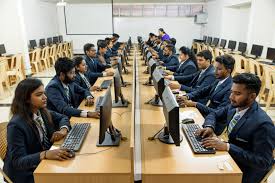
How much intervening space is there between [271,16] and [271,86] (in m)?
3.22

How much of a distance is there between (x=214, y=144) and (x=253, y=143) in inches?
9.5

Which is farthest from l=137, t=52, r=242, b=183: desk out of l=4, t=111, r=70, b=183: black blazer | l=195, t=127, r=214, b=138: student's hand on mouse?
l=4, t=111, r=70, b=183: black blazer

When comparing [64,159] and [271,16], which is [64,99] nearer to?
[64,159]

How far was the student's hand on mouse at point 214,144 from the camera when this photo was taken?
5.35 feet

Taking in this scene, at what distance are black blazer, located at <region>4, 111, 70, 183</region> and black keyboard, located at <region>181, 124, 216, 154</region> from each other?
1.03m

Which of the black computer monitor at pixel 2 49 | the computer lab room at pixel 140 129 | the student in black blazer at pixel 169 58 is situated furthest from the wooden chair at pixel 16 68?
the student in black blazer at pixel 169 58

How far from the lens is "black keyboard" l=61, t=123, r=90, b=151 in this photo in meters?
1.68

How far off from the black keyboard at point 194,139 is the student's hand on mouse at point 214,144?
0.10 feet

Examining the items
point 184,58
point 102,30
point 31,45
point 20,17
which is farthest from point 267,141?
point 102,30

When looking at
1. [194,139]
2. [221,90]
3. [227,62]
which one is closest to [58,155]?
[194,139]

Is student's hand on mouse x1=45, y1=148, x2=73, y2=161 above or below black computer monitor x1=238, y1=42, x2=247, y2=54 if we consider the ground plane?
below

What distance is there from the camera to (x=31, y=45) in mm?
8422

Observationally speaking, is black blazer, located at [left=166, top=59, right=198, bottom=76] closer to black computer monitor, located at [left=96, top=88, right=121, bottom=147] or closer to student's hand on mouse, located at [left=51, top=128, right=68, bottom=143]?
black computer monitor, located at [left=96, top=88, right=121, bottom=147]

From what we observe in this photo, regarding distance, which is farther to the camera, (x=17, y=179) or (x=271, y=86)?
(x=271, y=86)
